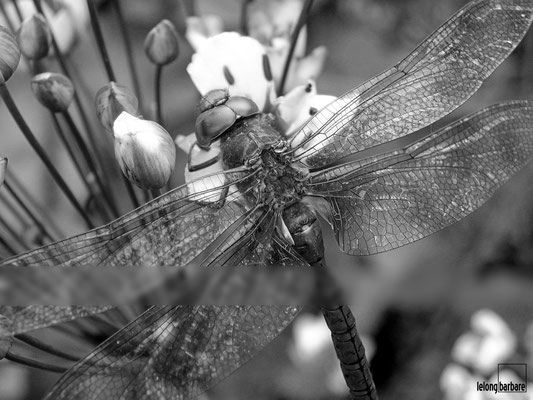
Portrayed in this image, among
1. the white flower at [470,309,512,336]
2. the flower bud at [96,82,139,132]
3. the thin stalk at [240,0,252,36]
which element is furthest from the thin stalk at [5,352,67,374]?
the white flower at [470,309,512,336]

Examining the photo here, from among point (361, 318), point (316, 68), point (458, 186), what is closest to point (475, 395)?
point (361, 318)

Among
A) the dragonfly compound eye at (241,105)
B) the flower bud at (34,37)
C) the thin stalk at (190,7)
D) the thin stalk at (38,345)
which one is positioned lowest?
the thin stalk at (38,345)

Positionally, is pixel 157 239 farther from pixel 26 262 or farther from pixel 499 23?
pixel 499 23

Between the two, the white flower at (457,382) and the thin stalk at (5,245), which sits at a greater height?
the thin stalk at (5,245)

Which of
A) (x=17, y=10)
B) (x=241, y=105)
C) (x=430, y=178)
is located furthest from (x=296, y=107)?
(x=17, y=10)

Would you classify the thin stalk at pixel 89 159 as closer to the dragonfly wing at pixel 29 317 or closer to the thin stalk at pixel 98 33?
the thin stalk at pixel 98 33

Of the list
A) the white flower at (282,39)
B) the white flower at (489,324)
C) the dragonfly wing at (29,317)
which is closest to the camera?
the dragonfly wing at (29,317)

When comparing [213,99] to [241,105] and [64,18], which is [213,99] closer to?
[241,105]

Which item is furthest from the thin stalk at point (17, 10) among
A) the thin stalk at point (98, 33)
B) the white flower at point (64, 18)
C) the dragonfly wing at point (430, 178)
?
the dragonfly wing at point (430, 178)

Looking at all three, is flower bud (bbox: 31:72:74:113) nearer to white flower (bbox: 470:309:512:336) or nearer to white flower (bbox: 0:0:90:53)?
white flower (bbox: 0:0:90:53)
